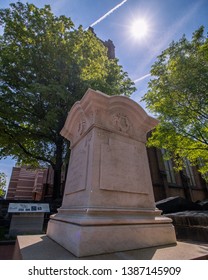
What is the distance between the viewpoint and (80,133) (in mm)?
4512

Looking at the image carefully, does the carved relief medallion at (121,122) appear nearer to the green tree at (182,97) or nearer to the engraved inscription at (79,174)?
the engraved inscription at (79,174)

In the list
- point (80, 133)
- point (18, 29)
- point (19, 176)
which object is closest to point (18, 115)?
point (18, 29)

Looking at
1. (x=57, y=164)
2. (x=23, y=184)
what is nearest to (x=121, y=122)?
(x=57, y=164)

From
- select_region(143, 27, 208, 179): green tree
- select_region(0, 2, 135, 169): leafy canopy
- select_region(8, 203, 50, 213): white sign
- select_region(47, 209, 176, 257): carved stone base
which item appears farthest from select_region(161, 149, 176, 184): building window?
select_region(47, 209, 176, 257): carved stone base

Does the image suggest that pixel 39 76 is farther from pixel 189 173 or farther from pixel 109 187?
pixel 189 173

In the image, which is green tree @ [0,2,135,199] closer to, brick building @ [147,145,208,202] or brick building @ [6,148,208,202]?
brick building @ [6,148,208,202]

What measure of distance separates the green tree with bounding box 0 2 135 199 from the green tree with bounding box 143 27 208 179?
12.3 ft

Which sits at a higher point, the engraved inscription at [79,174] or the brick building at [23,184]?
the brick building at [23,184]

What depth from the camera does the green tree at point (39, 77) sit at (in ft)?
38.7

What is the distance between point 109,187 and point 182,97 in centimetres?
848

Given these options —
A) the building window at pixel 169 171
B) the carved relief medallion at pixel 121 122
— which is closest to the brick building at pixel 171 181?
the building window at pixel 169 171

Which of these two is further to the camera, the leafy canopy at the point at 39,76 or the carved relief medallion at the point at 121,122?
the leafy canopy at the point at 39,76

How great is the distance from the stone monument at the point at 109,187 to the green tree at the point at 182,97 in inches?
232
